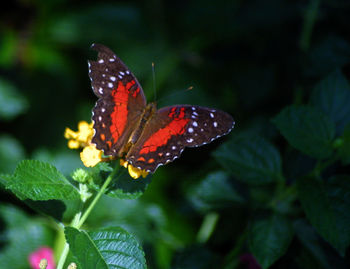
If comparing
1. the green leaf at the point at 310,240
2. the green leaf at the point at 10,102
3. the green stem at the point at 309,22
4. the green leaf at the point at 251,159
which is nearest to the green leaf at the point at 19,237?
the green leaf at the point at 10,102

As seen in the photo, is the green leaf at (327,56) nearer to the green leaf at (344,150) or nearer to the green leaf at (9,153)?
the green leaf at (344,150)

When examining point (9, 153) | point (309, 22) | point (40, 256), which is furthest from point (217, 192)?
point (9, 153)

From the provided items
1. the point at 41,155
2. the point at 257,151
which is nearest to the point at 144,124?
the point at 257,151

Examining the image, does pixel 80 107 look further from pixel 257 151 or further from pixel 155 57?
pixel 257 151

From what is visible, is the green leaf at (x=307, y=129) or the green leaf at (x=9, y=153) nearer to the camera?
the green leaf at (x=307, y=129)

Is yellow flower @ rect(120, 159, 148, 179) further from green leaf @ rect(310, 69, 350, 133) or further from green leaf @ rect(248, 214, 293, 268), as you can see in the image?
green leaf @ rect(310, 69, 350, 133)

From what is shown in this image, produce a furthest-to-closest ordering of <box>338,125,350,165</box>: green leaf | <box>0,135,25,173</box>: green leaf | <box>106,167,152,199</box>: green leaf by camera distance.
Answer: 1. <box>0,135,25,173</box>: green leaf
2. <box>338,125,350,165</box>: green leaf
3. <box>106,167,152,199</box>: green leaf

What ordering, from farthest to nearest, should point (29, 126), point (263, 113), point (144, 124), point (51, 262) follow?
point (29, 126) → point (263, 113) → point (51, 262) → point (144, 124)

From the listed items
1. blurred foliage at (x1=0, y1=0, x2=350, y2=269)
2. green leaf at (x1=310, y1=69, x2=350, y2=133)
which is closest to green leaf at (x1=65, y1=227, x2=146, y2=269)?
blurred foliage at (x1=0, y1=0, x2=350, y2=269)
